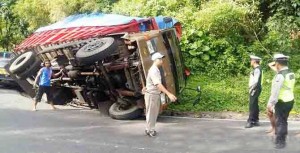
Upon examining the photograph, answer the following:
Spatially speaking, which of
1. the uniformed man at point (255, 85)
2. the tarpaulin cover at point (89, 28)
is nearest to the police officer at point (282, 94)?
the uniformed man at point (255, 85)

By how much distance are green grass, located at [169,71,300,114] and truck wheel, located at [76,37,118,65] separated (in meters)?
2.78

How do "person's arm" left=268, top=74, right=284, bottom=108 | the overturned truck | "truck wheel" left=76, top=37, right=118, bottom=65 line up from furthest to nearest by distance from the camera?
the overturned truck
"truck wheel" left=76, top=37, right=118, bottom=65
"person's arm" left=268, top=74, right=284, bottom=108

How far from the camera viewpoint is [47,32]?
13812mm

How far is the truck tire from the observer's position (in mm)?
11844

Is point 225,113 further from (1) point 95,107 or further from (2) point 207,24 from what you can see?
(2) point 207,24

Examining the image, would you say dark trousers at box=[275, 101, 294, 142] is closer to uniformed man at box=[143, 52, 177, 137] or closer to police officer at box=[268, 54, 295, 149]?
police officer at box=[268, 54, 295, 149]

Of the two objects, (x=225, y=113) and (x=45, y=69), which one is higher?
(x=45, y=69)

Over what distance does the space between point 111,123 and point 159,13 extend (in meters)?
8.57

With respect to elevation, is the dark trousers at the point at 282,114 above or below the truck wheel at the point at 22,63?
above

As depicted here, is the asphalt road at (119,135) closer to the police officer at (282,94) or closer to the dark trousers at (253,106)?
the dark trousers at (253,106)

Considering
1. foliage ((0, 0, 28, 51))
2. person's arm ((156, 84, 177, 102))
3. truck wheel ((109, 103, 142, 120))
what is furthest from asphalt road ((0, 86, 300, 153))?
foliage ((0, 0, 28, 51))

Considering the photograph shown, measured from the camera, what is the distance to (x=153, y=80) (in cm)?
825

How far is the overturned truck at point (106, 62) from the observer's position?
9.90m

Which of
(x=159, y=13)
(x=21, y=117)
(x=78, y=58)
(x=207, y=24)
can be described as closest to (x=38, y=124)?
(x=21, y=117)
